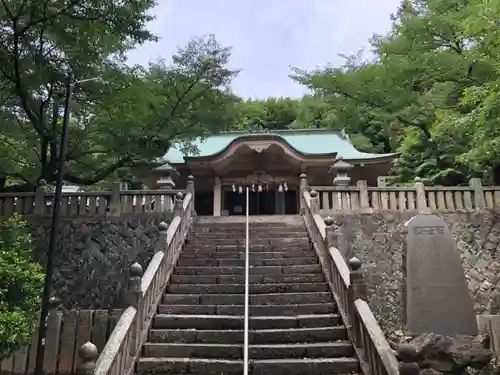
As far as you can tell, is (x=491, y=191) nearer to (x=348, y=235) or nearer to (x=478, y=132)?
(x=478, y=132)

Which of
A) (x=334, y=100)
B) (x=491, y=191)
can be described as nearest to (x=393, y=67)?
(x=334, y=100)

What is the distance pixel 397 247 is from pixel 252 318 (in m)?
5.89

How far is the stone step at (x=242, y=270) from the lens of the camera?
8047 mm

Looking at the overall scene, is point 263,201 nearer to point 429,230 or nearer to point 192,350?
point 192,350

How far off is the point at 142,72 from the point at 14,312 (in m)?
8.60

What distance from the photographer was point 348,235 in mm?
11047

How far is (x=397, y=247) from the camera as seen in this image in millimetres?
11078

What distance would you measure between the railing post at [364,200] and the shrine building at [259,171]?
3.11 meters

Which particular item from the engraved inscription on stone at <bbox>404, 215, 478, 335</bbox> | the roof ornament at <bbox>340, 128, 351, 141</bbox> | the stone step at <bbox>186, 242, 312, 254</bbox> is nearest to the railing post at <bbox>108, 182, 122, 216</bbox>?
the stone step at <bbox>186, 242, 312, 254</bbox>

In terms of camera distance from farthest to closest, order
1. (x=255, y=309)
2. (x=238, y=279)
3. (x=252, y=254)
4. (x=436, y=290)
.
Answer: (x=252, y=254) → (x=238, y=279) → (x=255, y=309) → (x=436, y=290)

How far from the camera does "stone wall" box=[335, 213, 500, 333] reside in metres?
10.6

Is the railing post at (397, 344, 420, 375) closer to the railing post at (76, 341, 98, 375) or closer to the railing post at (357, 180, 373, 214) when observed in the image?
the railing post at (76, 341, 98, 375)

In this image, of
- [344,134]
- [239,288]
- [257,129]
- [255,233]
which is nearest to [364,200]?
[255,233]

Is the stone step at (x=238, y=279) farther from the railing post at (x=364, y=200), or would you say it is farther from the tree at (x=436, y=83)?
the tree at (x=436, y=83)
